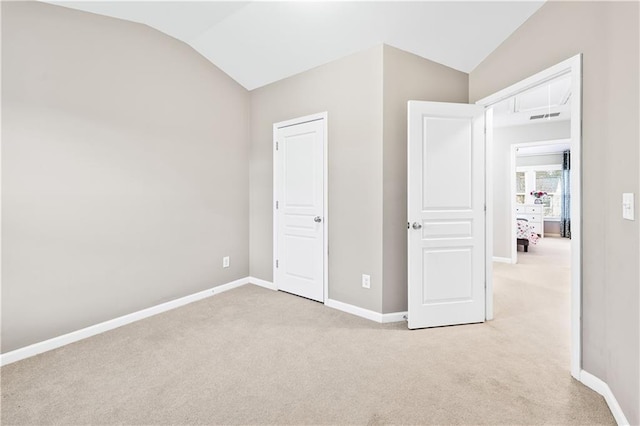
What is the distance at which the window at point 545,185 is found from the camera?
933 centimetres

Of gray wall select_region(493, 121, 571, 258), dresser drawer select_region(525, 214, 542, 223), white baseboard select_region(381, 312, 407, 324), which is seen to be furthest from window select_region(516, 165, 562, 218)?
white baseboard select_region(381, 312, 407, 324)

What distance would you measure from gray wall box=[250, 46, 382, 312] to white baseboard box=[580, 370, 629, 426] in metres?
1.49

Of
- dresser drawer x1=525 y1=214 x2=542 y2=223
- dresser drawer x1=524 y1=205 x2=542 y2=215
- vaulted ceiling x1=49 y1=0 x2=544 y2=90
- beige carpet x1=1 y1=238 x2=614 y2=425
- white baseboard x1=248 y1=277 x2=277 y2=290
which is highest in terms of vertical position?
vaulted ceiling x1=49 y1=0 x2=544 y2=90

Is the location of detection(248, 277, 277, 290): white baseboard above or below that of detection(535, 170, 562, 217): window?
below

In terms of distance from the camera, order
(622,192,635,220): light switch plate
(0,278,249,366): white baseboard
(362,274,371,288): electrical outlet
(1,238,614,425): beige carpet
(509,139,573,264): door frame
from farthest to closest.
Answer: (509,139,573,264): door frame, (362,274,371,288): electrical outlet, (0,278,249,366): white baseboard, (1,238,614,425): beige carpet, (622,192,635,220): light switch plate

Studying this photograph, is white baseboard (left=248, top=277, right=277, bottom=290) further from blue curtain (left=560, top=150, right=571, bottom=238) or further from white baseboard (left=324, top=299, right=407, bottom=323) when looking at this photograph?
blue curtain (left=560, top=150, right=571, bottom=238)

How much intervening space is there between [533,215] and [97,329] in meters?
10.8

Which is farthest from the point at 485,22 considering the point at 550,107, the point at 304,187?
the point at 550,107

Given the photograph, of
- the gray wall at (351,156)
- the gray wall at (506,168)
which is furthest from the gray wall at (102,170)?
the gray wall at (506,168)

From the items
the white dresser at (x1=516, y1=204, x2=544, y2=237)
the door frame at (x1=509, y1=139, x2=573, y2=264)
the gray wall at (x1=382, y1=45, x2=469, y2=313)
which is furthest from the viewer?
the white dresser at (x1=516, y1=204, x2=544, y2=237)

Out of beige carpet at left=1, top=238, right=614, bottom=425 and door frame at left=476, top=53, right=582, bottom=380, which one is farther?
door frame at left=476, top=53, right=582, bottom=380

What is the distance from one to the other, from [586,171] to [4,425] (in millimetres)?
3662

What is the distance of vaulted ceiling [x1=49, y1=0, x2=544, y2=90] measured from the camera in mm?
2533

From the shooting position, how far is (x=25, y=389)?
1.94 meters
